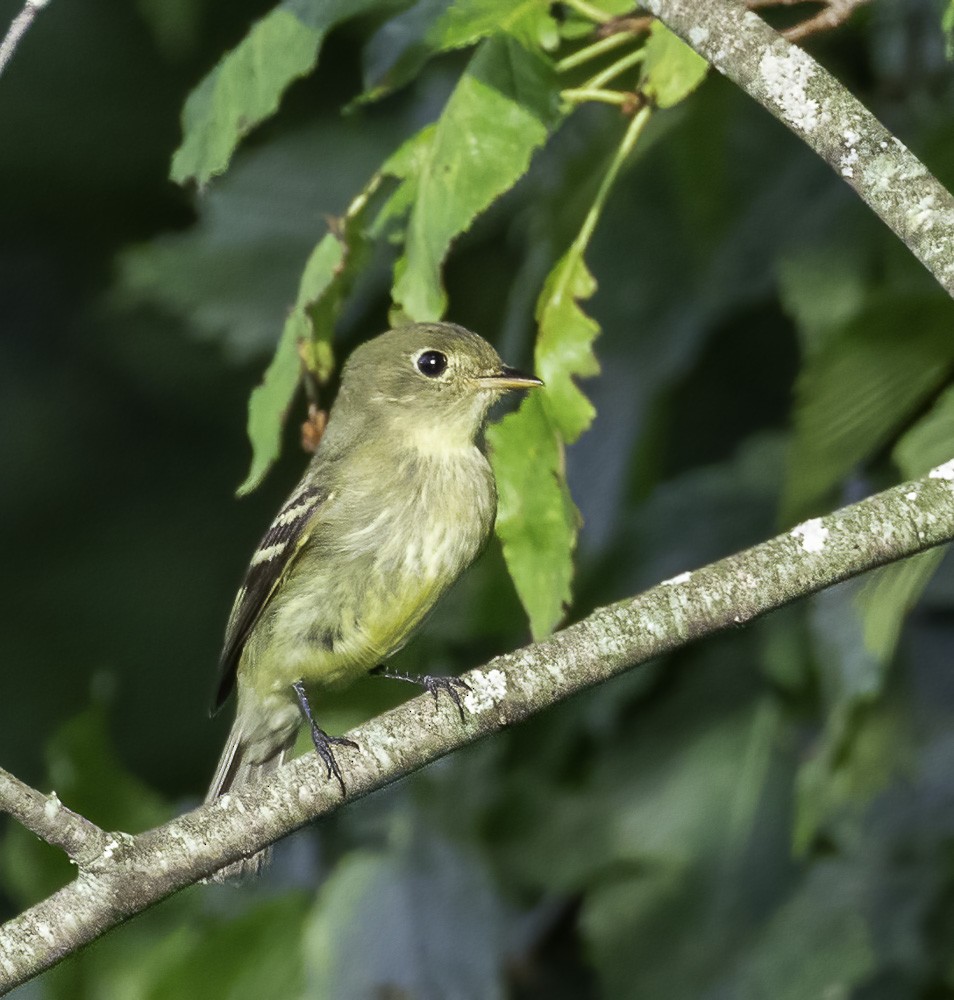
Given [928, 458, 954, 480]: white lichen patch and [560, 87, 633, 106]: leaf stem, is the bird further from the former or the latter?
[928, 458, 954, 480]: white lichen patch

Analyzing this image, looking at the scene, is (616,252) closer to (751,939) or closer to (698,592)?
(751,939)

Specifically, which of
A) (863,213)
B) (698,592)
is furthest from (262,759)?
(698,592)

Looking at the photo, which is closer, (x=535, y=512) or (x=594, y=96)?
(x=535, y=512)

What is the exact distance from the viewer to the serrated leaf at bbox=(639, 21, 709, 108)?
8.38ft

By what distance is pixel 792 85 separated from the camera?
2.28m

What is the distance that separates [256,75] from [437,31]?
1.02 ft

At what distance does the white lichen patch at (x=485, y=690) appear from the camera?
208 centimetres

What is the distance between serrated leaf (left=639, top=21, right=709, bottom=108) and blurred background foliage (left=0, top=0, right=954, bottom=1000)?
0.38 meters

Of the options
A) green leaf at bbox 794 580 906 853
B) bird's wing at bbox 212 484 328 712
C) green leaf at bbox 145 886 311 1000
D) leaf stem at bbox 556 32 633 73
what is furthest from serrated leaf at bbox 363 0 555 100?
green leaf at bbox 145 886 311 1000

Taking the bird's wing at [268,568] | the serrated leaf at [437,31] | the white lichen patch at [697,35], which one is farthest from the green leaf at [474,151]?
the bird's wing at [268,568]

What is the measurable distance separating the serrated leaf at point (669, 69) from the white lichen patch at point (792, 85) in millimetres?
247

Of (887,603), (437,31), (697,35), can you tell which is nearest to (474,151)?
(437,31)

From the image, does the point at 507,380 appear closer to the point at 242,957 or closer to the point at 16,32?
the point at 242,957

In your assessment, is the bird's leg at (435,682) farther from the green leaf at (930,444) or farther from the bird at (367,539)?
the green leaf at (930,444)
